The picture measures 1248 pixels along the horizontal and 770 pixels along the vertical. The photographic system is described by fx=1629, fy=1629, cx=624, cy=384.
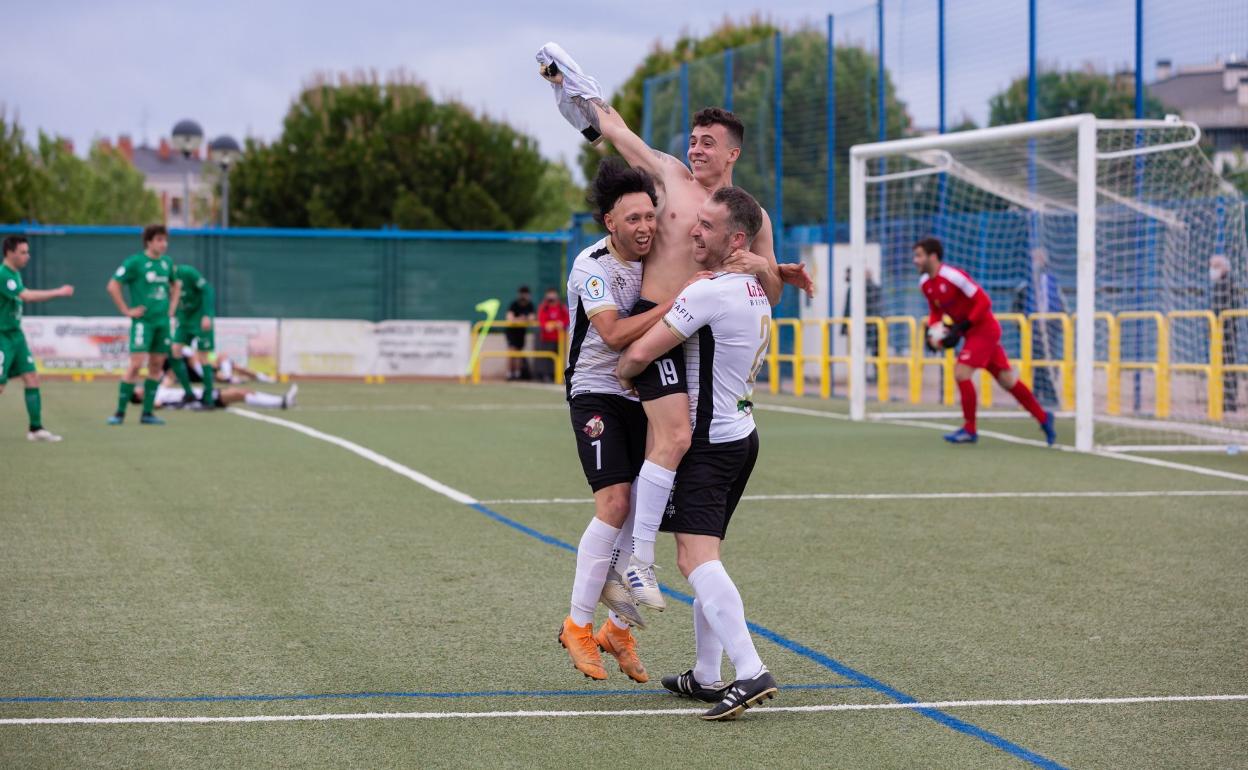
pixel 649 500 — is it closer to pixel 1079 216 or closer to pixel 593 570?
pixel 593 570

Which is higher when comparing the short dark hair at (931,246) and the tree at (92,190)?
the tree at (92,190)

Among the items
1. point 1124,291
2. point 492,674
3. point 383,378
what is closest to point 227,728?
point 492,674

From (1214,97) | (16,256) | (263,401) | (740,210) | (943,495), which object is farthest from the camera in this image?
(263,401)

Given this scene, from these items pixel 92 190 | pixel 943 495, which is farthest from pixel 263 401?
pixel 92 190

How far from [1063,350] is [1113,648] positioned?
15.5 meters

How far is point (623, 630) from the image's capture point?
19.3ft

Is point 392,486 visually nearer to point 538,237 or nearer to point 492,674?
point 492,674

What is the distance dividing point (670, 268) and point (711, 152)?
1.54 feet

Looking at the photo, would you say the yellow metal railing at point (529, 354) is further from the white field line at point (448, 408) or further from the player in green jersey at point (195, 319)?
the player in green jersey at point (195, 319)

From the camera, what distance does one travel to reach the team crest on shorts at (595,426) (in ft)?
19.2

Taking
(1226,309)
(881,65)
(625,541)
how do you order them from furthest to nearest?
(881,65) < (1226,309) < (625,541)

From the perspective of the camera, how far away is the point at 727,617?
5.38 m

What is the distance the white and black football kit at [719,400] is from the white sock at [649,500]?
0.05 m

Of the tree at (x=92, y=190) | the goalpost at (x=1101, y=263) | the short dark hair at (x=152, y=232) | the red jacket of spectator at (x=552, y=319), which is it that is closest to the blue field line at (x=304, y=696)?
the goalpost at (x=1101, y=263)
